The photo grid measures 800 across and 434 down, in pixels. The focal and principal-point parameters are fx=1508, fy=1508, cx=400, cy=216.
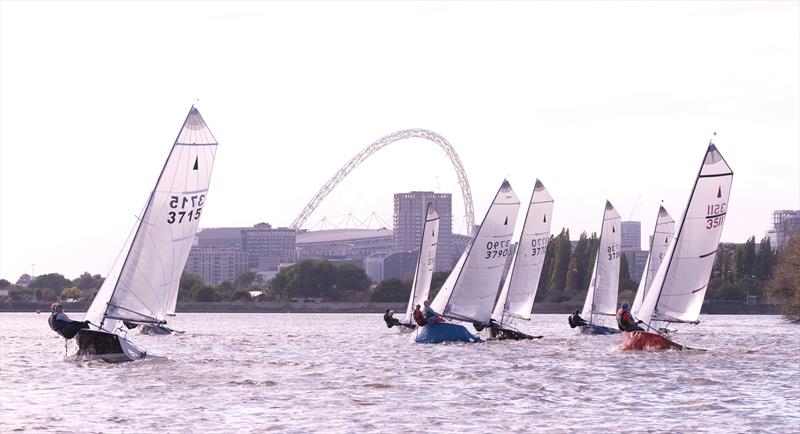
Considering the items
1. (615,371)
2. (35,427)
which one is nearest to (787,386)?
(615,371)

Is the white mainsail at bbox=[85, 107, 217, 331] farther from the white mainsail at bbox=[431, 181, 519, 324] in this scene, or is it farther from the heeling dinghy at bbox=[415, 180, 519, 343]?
the white mainsail at bbox=[431, 181, 519, 324]

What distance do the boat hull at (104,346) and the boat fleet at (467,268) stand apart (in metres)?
0.04

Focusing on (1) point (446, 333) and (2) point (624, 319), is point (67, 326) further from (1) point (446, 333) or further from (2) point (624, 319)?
(2) point (624, 319)

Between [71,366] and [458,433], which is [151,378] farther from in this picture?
[458,433]

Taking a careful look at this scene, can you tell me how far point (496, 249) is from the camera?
237 ft

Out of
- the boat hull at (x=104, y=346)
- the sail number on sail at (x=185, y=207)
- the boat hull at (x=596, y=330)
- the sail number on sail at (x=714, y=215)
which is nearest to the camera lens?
the boat hull at (x=104, y=346)

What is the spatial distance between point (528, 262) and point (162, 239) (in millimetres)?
32406

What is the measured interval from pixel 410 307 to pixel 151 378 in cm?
4212

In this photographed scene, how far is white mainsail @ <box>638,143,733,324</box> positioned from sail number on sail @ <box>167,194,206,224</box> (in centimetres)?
1765

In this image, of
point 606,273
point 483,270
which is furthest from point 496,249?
point 606,273

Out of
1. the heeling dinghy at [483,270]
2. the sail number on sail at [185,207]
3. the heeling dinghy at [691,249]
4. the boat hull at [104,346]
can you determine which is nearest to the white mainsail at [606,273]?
the heeling dinghy at [483,270]

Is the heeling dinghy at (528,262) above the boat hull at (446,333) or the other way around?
above

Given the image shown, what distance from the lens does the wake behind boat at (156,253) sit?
1907 inches

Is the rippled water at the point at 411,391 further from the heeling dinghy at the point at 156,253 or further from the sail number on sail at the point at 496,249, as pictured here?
the sail number on sail at the point at 496,249
